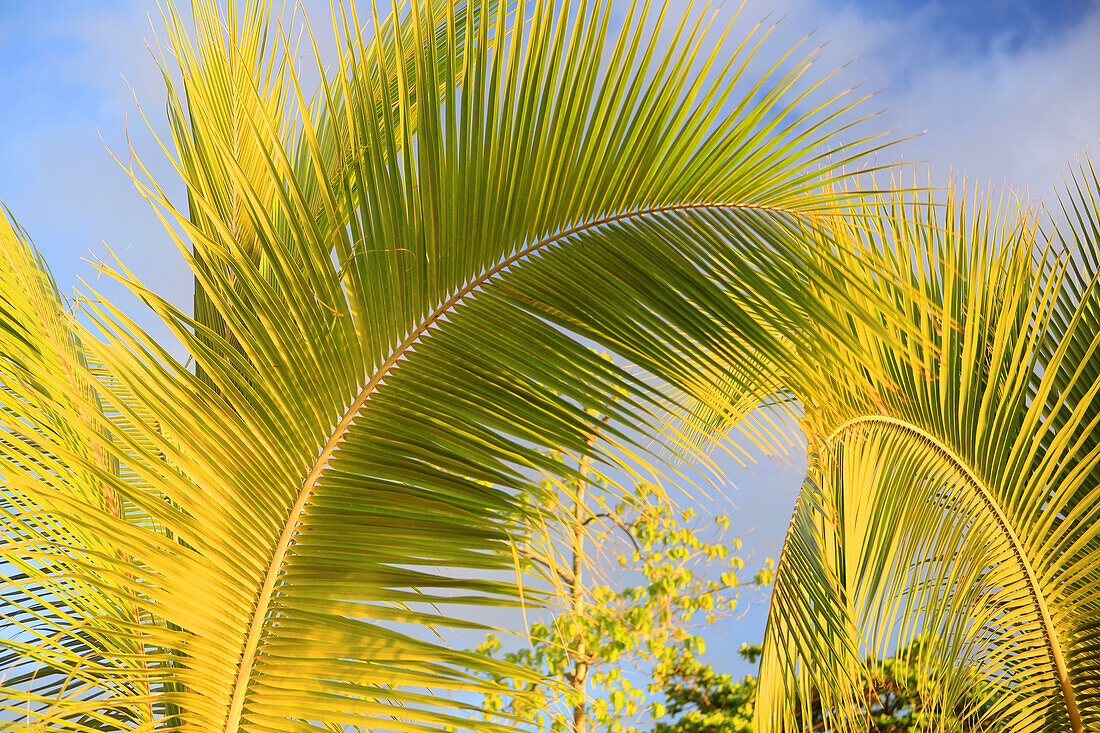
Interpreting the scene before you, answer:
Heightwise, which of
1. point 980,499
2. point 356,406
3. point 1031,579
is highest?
point 980,499

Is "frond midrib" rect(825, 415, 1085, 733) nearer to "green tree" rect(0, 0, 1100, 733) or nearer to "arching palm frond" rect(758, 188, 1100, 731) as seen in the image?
"arching palm frond" rect(758, 188, 1100, 731)

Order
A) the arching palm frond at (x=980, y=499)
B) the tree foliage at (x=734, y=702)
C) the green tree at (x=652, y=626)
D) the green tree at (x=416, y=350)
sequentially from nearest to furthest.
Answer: the green tree at (x=416, y=350), the arching palm frond at (x=980, y=499), the tree foliage at (x=734, y=702), the green tree at (x=652, y=626)

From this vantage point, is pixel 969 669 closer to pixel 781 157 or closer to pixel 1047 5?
pixel 781 157

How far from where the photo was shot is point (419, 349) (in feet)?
4.39

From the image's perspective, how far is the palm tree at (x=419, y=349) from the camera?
122 centimetres

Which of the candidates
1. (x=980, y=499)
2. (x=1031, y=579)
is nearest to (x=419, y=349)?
(x=980, y=499)

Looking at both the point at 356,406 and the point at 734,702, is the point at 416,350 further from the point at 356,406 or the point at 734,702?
the point at 734,702

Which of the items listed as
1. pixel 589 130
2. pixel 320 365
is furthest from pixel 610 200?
pixel 320 365

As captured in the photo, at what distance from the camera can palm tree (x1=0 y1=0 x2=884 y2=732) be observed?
1222mm

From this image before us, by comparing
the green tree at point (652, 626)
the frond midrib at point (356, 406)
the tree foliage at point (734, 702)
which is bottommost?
the frond midrib at point (356, 406)

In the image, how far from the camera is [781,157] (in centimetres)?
134

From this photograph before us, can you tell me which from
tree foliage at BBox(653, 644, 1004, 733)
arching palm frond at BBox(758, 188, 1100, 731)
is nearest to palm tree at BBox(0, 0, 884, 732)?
arching palm frond at BBox(758, 188, 1100, 731)

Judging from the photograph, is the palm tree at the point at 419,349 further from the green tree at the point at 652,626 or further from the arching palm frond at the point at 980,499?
the green tree at the point at 652,626

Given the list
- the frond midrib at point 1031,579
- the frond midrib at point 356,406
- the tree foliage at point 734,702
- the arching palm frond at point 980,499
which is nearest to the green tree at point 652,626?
the tree foliage at point 734,702
